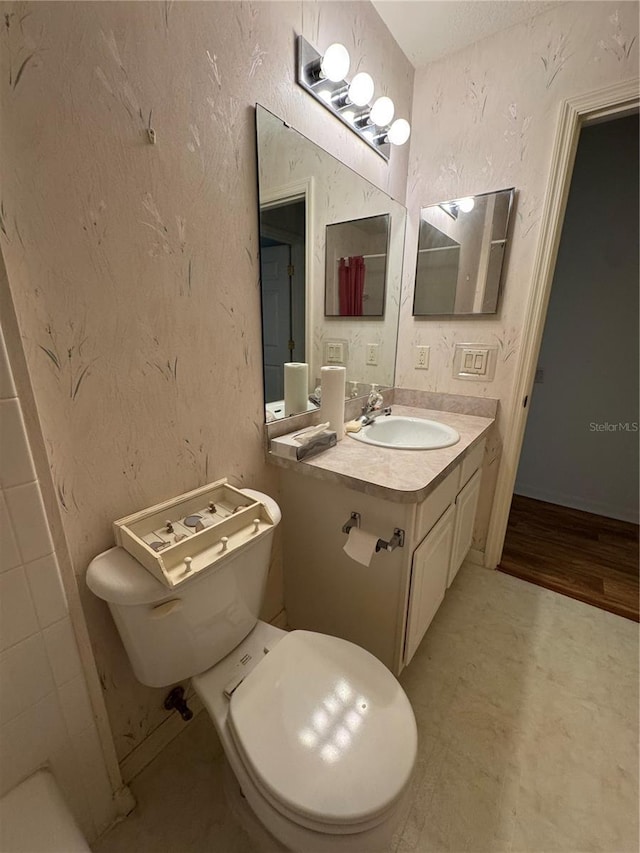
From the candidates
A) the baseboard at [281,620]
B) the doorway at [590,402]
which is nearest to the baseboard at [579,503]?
the doorway at [590,402]

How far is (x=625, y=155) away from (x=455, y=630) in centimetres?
262

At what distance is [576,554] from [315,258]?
208 centimetres

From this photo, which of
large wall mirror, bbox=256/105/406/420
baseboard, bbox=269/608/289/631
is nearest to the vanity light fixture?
large wall mirror, bbox=256/105/406/420

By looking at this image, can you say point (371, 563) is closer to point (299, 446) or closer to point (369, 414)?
point (299, 446)

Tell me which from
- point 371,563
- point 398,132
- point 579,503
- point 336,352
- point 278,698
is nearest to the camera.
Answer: point 278,698

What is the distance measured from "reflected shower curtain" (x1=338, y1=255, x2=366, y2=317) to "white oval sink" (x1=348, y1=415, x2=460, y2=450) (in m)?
0.49

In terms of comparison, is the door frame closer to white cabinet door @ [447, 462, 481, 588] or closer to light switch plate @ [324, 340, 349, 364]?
light switch plate @ [324, 340, 349, 364]

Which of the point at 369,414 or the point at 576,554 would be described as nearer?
the point at 369,414

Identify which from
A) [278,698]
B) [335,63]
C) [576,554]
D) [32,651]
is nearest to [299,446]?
[278,698]

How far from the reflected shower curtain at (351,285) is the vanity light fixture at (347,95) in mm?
427

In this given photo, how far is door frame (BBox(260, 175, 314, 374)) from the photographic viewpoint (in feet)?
3.36

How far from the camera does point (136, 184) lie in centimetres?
73

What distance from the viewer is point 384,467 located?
1.04m

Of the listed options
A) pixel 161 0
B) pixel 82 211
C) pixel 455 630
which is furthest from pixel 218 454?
pixel 455 630
